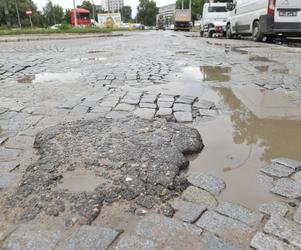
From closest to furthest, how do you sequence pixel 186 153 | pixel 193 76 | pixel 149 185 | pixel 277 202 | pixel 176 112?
pixel 277 202 → pixel 149 185 → pixel 186 153 → pixel 176 112 → pixel 193 76

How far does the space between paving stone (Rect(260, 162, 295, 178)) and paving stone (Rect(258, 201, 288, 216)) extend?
0.45 meters

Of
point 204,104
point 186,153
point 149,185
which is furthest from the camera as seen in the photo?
point 204,104

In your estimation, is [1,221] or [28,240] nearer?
[28,240]

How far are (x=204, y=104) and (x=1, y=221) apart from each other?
3334mm

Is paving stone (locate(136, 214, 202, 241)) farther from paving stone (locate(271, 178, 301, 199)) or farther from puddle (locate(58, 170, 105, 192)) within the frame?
paving stone (locate(271, 178, 301, 199))

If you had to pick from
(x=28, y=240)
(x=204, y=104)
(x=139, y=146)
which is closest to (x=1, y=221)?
(x=28, y=240)

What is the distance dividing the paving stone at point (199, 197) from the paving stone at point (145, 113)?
1.79 m

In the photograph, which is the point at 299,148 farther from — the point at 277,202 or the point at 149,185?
the point at 149,185

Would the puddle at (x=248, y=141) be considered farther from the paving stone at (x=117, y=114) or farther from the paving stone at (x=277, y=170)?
the paving stone at (x=117, y=114)

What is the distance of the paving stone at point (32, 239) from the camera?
190 cm

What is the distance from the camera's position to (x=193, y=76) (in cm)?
701

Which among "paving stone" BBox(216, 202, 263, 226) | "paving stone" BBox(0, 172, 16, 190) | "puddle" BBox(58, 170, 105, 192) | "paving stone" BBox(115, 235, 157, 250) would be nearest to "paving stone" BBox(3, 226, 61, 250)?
"paving stone" BBox(115, 235, 157, 250)

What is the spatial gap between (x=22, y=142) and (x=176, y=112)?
1981 mm

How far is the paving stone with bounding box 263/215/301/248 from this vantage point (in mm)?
1923
